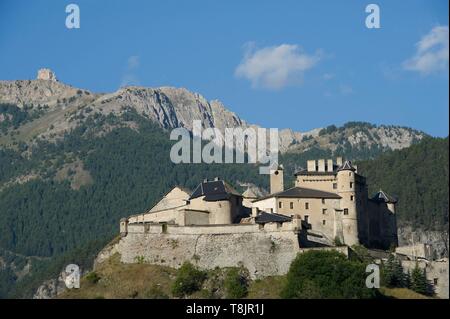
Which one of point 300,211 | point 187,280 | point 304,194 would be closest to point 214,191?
point 300,211

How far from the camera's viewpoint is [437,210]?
568ft

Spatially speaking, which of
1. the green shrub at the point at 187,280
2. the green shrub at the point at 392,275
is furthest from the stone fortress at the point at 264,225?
the green shrub at the point at 392,275

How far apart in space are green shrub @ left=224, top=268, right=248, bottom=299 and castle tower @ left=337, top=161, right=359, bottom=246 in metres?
13.3

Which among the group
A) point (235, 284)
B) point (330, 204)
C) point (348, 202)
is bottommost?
point (235, 284)

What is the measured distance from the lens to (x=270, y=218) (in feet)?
327

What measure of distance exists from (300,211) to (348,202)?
15.1ft

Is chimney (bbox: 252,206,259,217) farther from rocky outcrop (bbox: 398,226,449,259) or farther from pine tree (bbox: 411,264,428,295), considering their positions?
rocky outcrop (bbox: 398,226,449,259)

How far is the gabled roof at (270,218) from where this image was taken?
99.0 meters

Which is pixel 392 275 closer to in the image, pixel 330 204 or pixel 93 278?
pixel 330 204

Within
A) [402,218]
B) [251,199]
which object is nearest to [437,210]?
[402,218]

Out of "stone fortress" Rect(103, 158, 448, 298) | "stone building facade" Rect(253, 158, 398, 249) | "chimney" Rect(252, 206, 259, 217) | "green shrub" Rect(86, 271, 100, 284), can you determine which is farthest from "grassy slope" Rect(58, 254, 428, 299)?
"stone building facade" Rect(253, 158, 398, 249)

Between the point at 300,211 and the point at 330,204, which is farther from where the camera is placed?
the point at 330,204
